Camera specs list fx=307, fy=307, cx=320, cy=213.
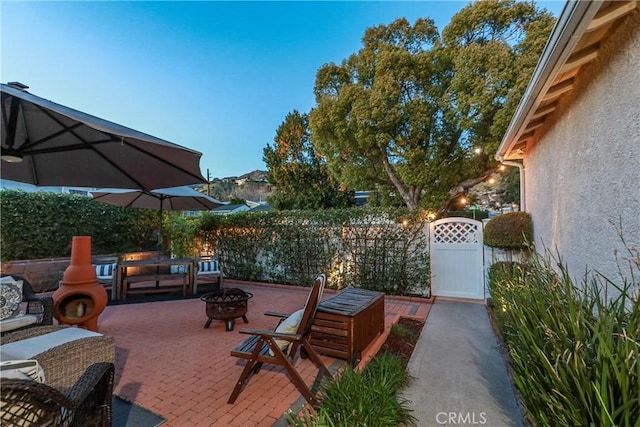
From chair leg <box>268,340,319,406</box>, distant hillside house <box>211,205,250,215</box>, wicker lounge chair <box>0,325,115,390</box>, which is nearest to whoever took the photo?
wicker lounge chair <box>0,325,115,390</box>

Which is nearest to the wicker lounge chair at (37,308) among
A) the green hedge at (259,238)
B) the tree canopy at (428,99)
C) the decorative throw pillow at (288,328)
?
the decorative throw pillow at (288,328)

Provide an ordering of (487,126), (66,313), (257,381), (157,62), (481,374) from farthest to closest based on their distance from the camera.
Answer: (487,126) < (157,62) < (66,313) < (481,374) < (257,381)

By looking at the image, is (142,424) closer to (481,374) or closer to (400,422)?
(400,422)

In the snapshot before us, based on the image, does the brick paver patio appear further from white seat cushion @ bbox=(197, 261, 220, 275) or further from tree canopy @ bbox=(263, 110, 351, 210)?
tree canopy @ bbox=(263, 110, 351, 210)

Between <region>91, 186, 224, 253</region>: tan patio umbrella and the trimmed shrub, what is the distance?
660 cm

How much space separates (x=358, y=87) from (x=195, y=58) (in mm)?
6246

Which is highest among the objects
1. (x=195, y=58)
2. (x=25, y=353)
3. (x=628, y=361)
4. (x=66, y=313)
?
(x=195, y=58)

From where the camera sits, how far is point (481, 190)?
27.1 m

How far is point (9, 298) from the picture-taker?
347 cm

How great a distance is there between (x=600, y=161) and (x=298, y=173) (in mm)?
11228

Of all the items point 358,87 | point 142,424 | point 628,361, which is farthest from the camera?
point 358,87

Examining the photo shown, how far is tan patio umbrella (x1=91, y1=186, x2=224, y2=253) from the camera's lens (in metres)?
7.12

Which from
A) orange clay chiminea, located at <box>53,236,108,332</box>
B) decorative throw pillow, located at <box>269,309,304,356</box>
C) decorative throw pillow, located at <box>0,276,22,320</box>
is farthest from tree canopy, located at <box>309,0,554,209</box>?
decorative throw pillow, located at <box>0,276,22,320</box>

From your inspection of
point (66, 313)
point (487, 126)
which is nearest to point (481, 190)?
point (487, 126)
